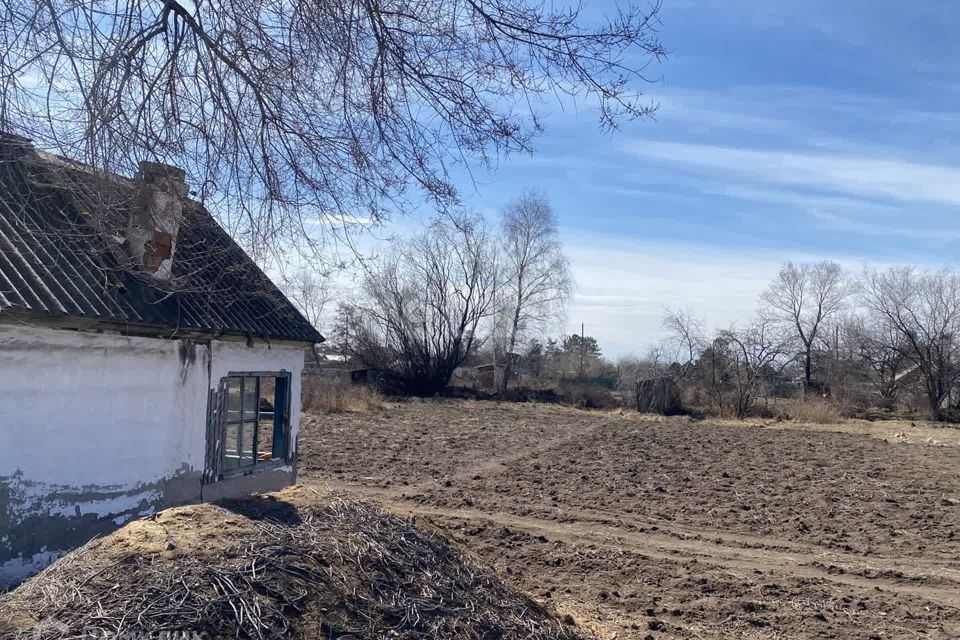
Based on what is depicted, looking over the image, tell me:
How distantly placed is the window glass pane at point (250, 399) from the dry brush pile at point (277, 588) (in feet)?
12.9

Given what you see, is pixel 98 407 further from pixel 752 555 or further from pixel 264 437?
pixel 752 555

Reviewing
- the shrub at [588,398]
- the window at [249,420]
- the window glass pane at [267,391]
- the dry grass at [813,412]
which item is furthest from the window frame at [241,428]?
the shrub at [588,398]

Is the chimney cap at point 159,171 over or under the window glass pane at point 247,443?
over

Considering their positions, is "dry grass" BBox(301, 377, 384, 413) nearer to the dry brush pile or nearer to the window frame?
the window frame

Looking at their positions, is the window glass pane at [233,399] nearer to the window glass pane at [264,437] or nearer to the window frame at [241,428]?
the window frame at [241,428]

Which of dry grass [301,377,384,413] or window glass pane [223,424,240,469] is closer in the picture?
window glass pane [223,424,240,469]

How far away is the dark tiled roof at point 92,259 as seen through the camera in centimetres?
611

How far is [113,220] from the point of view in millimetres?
6223

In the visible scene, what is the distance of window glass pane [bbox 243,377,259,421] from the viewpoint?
9.69 meters

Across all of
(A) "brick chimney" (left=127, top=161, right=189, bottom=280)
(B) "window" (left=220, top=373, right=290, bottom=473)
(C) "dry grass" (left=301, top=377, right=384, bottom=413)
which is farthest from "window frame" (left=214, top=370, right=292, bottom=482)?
(C) "dry grass" (left=301, top=377, right=384, bottom=413)

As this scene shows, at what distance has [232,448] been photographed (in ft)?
31.4

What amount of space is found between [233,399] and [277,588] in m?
5.37

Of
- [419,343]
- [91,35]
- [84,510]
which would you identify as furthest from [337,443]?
[419,343]

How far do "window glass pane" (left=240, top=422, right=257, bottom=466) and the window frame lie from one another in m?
0.04
